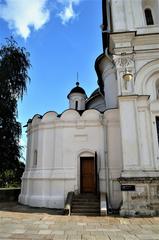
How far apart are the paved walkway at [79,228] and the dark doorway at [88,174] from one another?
3.34 m

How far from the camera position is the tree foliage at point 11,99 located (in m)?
17.8

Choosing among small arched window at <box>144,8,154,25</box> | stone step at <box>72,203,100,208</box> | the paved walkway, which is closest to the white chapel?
small arched window at <box>144,8,154,25</box>

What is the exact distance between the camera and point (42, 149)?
48.4ft

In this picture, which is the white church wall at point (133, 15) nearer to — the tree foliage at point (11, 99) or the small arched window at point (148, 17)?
the small arched window at point (148, 17)

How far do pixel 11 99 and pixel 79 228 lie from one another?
524 inches

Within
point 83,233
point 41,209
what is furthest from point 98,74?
point 83,233

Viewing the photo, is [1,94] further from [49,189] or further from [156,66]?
[156,66]

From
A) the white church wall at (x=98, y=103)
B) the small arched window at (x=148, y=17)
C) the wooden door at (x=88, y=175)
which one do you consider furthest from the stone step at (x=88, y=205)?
the small arched window at (x=148, y=17)

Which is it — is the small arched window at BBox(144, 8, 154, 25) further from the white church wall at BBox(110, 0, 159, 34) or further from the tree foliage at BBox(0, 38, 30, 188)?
the tree foliage at BBox(0, 38, 30, 188)

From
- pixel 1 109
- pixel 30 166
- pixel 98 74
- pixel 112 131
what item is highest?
pixel 98 74

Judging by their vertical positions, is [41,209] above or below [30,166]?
below

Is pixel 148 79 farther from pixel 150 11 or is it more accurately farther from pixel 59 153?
pixel 59 153

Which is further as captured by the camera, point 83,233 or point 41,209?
point 41,209

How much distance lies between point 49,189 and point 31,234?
21.6 ft
